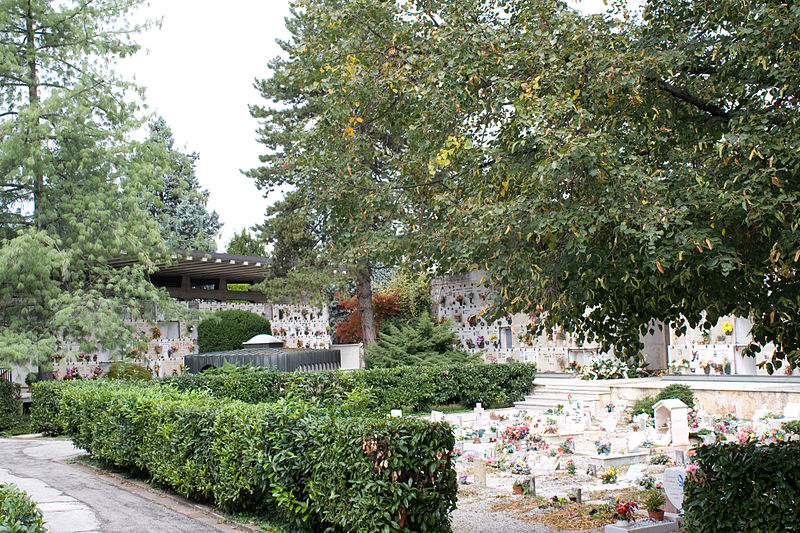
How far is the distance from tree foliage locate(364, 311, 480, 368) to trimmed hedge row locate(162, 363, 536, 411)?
41.7 inches

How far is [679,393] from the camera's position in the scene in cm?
1606

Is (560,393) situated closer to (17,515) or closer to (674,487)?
(674,487)

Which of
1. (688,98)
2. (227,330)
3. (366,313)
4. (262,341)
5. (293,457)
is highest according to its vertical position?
(688,98)

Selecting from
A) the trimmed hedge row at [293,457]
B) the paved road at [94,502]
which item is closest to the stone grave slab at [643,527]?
the trimmed hedge row at [293,457]

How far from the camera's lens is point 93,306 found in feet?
56.5

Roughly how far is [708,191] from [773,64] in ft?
4.29

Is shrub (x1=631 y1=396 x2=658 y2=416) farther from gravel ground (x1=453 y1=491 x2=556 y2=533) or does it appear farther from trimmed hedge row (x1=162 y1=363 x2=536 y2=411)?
gravel ground (x1=453 y1=491 x2=556 y2=533)

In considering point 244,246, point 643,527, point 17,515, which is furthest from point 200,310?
point 244,246

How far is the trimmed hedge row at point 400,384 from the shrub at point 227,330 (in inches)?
288

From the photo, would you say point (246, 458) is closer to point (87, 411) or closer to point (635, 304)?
point (635, 304)

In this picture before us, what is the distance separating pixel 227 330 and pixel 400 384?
355 inches

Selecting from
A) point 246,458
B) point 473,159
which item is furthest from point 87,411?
point 473,159

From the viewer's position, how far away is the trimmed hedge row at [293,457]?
594cm

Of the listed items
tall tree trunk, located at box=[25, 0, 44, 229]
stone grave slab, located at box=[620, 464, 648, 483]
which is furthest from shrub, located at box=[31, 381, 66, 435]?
stone grave slab, located at box=[620, 464, 648, 483]
